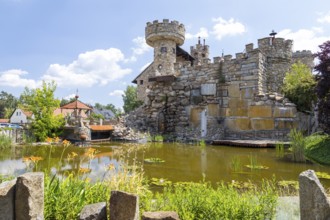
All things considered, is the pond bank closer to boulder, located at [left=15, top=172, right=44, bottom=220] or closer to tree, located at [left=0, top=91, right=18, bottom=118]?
boulder, located at [left=15, top=172, right=44, bottom=220]

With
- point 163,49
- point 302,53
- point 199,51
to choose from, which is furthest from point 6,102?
point 302,53

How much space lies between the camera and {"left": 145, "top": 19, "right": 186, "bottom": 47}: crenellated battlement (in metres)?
24.8

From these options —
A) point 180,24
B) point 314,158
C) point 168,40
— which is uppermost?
point 180,24

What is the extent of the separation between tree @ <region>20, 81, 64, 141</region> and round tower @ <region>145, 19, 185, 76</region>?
12.1 metres

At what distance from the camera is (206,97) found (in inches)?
592

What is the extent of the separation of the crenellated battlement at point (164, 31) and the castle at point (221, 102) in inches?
371

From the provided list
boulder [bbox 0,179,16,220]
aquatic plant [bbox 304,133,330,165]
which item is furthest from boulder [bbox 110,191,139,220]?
aquatic plant [bbox 304,133,330,165]

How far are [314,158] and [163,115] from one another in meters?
9.81

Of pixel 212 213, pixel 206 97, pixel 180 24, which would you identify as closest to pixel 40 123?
pixel 206 97

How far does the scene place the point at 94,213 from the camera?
7.73 ft

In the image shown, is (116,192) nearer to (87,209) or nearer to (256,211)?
(87,209)

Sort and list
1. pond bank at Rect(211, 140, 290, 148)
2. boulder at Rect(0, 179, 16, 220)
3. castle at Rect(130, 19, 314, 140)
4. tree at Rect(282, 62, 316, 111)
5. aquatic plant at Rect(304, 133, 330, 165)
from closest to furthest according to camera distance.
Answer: boulder at Rect(0, 179, 16, 220)
aquatic plant at Rect(304, 133, 330, 165)
pond bank at Rect(211, 140, 290, 148)
tree at Rect(282, 62, 316, 111)
castle at Rect(130, 19, 314, 140)

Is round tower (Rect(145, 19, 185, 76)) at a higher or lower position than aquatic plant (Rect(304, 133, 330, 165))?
higher

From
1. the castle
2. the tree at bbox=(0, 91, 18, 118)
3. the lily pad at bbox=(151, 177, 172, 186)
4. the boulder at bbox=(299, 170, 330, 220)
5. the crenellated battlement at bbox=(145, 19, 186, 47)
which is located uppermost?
the crenellated battlement at bbox=(145, 19, 186, 47)
